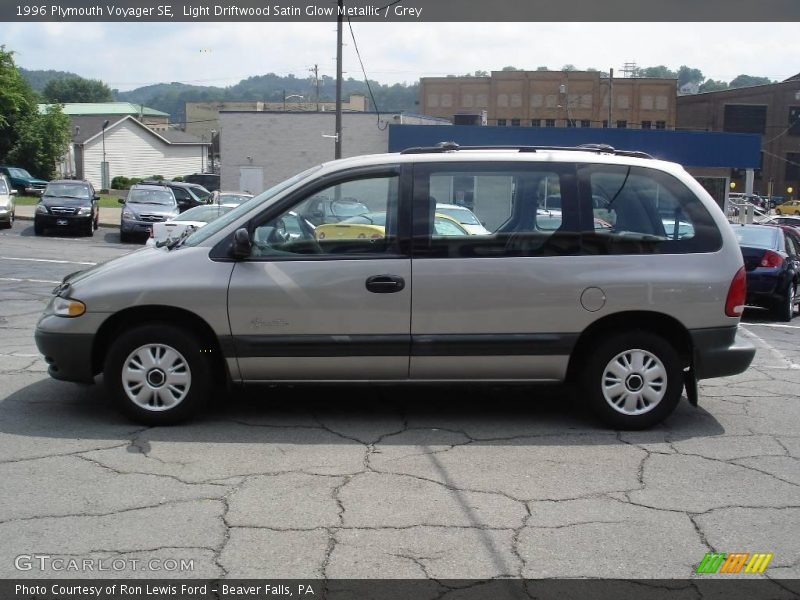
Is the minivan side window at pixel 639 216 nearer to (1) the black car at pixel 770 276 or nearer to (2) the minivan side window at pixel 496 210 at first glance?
(2) the minivan side window at pixel 496 210

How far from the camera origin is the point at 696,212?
643cm

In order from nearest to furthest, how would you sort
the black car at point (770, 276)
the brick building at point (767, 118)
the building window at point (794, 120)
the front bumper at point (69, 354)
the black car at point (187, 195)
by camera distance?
the front bumper at point (69, 354) → the black car at point (770, 276) → the black car at point (187, 195) → the building window at point (794, 120) → the brick building at point (767, 118)

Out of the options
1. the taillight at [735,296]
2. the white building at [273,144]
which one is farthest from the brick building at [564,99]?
the taillight at [735,296]

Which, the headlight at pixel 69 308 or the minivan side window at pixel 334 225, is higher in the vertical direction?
the minivan side window at pixel 334 225

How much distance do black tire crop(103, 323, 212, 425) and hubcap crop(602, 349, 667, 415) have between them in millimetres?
2865

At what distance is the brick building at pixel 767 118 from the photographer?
7881cm

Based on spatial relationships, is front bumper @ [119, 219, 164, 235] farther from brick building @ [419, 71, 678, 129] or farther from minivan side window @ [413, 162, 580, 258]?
brick building @ [419, 71, 678, 129]

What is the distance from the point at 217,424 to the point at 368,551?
241 centimetres

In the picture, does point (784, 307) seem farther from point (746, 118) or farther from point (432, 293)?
point (746, 118)

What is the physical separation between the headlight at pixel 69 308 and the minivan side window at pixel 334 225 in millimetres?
1252

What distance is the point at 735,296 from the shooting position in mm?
6359

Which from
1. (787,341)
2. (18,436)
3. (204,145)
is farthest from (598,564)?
(204,145)

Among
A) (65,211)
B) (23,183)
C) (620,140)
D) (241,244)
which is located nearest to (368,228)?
(241,244)

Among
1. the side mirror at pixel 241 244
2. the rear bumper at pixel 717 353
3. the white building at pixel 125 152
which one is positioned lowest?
the rear bumper at pixel 717 353
